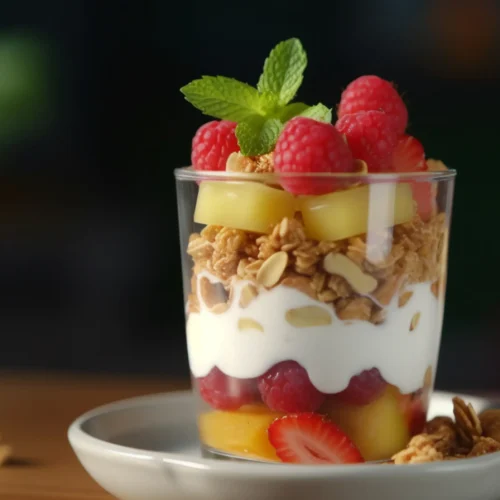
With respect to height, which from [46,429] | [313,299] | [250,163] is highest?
[250,163]

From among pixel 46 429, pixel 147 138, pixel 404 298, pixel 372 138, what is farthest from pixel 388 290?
pixel 147 138

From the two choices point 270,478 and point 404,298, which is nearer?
point 270,478

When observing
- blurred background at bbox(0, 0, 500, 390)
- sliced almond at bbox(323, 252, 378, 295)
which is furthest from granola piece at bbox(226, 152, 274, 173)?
blurred background at bbox(0, 0, 500, 390)

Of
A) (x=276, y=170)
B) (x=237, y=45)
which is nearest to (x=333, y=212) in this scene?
(x=276, y=170)

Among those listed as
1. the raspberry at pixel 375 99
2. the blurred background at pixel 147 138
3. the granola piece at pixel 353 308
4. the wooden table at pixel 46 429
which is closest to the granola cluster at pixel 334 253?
the granola piece at pixel 353 308

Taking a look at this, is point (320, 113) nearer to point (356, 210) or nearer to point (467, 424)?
point (356, 210)

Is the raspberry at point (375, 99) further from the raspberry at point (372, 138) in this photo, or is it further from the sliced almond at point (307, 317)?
the sliced almond at point (307, 317)
